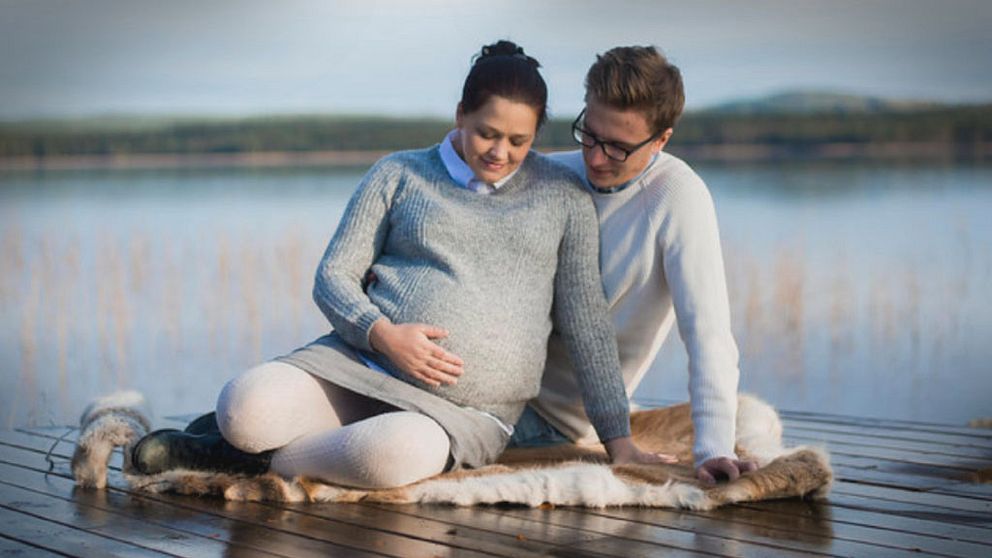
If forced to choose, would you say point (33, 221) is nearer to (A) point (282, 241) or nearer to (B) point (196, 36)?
(A) point (282, 241)

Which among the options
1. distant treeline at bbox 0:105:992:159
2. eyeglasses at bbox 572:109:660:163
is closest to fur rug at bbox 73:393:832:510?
eyeglasses at bbox 572:109:660:163

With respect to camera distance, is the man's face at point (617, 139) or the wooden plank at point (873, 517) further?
the man's face at point (617, 139)

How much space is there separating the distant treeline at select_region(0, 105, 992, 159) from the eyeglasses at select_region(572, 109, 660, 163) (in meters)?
15.2

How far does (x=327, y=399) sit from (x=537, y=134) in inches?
31.0

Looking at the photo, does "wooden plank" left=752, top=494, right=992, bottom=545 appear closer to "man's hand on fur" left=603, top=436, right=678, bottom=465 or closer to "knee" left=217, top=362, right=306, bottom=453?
"man's hand on fur" left=603, top=436, right=678, bottom=465

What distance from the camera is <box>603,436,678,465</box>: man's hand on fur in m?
3.12

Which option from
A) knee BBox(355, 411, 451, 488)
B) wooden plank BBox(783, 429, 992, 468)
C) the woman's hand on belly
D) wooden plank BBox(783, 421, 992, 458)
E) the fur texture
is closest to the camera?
knee BBox(355, 411, 451, 488)

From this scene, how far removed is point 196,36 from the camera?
2344 centimetres

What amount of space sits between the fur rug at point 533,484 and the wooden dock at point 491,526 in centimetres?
3

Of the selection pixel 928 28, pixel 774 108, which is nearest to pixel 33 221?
pixel 774 108

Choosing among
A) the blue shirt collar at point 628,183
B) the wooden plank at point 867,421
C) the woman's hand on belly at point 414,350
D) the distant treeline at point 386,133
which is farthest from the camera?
the distant treeline at point 386,133

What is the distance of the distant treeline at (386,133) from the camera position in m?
18.7

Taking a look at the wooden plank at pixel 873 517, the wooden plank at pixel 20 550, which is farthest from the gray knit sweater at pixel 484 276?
the wooden plank at pixel 20 550

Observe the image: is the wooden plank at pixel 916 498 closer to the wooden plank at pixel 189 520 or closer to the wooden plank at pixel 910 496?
the wooden plank at pixel 910 496
